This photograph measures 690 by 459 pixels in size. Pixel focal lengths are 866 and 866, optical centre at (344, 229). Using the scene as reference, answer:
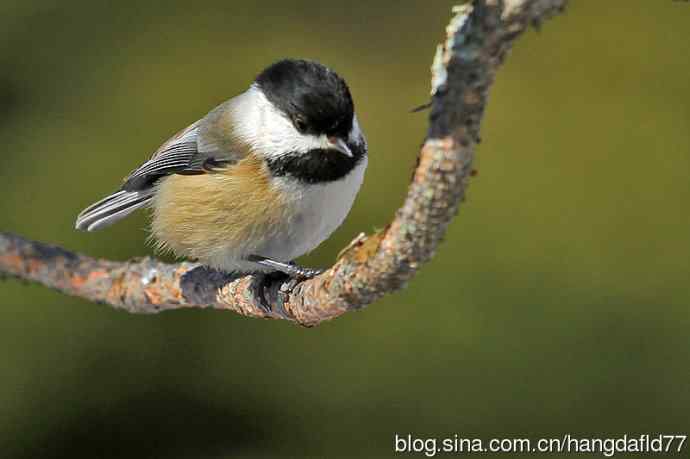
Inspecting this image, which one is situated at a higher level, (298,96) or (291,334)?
(298,96)

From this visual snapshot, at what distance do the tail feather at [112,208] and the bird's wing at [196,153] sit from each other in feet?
0.07

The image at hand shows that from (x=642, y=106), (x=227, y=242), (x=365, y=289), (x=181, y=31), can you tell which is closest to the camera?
(x=365, y=289)

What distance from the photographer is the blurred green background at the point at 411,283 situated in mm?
2428

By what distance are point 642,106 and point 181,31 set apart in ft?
5.24

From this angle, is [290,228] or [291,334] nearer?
[290,228]

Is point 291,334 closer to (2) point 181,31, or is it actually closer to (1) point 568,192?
(1) point 568,192

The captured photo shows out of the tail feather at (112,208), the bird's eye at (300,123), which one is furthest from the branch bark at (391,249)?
the bird's eye at (300,123)

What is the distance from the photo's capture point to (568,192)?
2.48 meters

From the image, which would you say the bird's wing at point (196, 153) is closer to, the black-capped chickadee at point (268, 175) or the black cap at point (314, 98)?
the black-capped chickadee at point (268, 175)

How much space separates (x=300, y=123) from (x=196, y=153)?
1.43ft

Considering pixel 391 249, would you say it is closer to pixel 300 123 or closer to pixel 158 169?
pixel 300 123

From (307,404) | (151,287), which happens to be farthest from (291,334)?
(151,287)

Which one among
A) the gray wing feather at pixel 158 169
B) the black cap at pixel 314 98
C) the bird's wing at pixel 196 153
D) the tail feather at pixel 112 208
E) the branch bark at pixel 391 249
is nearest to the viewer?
the branch bark at pixel 391 249

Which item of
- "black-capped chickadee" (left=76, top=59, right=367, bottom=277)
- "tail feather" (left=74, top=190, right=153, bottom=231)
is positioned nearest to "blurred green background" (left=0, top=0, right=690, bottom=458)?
"tail feather" (left=74, top=190, right=153, bottom=231)
